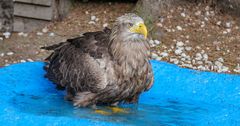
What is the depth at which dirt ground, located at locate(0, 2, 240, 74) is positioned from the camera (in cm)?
714

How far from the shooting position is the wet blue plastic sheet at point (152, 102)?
17.1 feet

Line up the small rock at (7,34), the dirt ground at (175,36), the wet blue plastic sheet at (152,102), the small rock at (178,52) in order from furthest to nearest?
the small rock at (7,34) → the small rock at (178,52) → the dirt ground at (175,36) → the wet blue plastic sheet at (152,102)

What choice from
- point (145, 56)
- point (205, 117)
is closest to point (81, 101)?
point (145, 56)

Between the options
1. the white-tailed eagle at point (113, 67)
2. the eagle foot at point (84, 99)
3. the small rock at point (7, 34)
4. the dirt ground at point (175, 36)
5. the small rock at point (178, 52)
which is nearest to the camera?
the white-tailed eagle at point (113, 67)

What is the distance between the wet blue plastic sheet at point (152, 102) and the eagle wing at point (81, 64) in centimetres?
22

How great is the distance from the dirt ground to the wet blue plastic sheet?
0.58 meters

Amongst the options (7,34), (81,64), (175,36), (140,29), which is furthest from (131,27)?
(7,34)

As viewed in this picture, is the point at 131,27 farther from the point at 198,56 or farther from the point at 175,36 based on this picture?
the point at 175,36

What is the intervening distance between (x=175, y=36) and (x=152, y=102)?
1.91 metres

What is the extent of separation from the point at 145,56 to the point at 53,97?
42.4 inches

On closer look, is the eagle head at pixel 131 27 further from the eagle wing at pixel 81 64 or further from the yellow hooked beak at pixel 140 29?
the eagle wing at pixel 81 64

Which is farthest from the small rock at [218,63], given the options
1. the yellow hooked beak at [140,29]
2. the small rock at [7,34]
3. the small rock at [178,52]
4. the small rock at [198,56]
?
the small rock at [7,34]

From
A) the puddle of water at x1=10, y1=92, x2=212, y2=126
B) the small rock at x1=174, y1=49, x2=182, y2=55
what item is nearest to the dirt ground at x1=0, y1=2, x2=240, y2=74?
the small rock at x1=174, y1=49, x2=182, y2=55

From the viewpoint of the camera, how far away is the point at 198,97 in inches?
241
